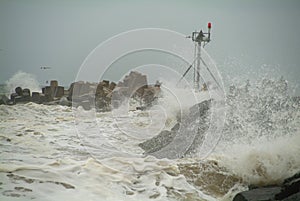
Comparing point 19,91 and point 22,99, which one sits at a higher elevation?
point 19,91

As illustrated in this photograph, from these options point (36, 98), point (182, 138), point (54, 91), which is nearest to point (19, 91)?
point (36, 98)

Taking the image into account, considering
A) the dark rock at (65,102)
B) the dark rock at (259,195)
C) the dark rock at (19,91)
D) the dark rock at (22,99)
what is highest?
the dark rock at (19,91)

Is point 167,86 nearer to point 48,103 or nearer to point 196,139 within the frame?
point 196,139

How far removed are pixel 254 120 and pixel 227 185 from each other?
1.91 m

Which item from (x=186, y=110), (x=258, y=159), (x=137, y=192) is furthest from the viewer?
(x=186, y=110)

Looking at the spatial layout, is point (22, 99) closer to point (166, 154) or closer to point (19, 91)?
point (19, 91)

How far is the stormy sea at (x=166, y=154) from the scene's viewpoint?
3.01m

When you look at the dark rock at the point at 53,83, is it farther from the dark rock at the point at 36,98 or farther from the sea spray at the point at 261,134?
the sea spray at the point at 261,134

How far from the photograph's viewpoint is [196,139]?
193 inches

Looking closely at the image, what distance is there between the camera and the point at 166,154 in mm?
4492

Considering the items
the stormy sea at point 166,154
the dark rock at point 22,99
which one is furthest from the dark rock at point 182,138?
the dark rock at point 22,99

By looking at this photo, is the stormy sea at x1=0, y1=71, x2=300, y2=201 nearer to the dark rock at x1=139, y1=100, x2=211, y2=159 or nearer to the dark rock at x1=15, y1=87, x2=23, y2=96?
the dark rock at x1=139, y1=100, x2=211, y2=159

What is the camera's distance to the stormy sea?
118 inches

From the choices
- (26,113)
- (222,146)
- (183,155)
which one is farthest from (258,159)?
(26,113)
